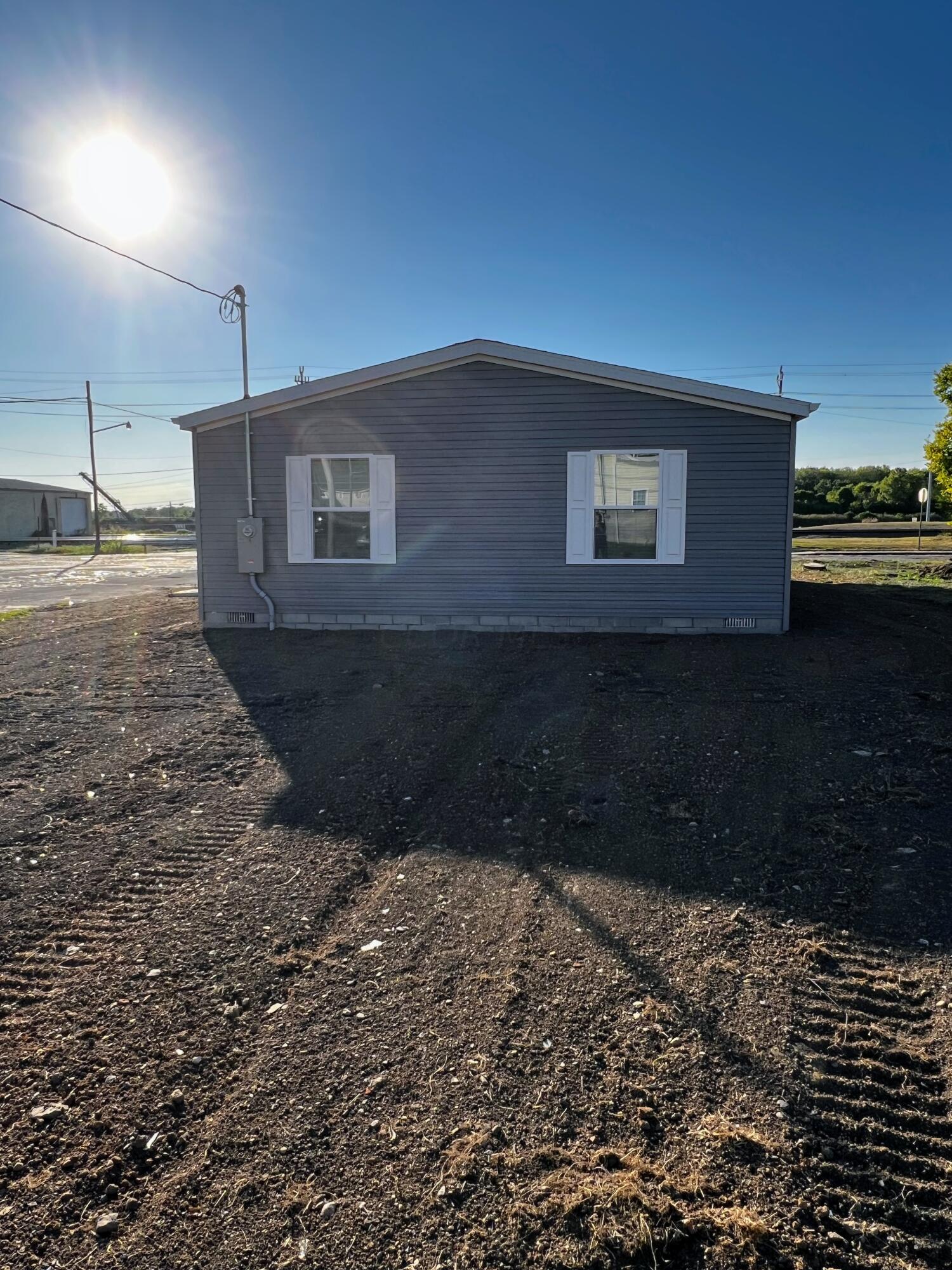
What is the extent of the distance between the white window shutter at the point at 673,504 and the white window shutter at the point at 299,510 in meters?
4.27

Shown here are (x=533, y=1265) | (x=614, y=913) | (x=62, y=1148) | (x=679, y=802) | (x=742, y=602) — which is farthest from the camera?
(x=742, y=602)

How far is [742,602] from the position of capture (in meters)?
9.23

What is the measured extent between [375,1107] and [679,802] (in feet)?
8.46

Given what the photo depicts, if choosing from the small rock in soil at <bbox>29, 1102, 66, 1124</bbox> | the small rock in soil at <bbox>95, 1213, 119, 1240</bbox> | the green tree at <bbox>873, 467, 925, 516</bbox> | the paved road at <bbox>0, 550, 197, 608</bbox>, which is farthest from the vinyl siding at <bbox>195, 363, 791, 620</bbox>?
the green tree at <bbox>873, 467, 925, 516</bbox>

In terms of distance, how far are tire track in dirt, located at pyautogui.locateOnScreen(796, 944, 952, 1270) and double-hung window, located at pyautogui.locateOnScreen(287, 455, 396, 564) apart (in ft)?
25.2

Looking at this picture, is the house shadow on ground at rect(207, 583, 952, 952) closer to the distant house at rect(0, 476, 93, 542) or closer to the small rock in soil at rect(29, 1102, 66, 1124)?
the small rock in soil at rect(29, 1102, 66, 1124)

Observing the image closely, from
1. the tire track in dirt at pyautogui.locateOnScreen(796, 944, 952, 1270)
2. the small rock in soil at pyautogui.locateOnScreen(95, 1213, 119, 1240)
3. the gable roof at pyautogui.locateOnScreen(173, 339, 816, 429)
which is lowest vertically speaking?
the small rock in soil at pyautogui.locateOnScreen(95, 1213, 119, 1240)

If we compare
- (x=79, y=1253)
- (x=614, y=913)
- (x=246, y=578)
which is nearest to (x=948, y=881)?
(x=614, y=913)

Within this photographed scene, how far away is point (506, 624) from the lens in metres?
9.66

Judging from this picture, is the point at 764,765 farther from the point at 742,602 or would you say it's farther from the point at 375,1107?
the point at 742,602

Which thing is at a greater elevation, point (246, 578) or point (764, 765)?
point (246, 578)

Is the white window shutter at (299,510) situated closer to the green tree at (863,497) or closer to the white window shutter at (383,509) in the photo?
the white window shutter at (383,509)

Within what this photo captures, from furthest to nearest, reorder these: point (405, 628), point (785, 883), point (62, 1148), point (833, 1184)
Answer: point (405, 628) → point (785, 883) → point (62, 1148) → point (833, 1184)

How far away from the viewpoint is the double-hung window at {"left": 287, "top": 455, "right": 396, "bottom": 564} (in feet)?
31.6
